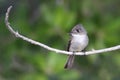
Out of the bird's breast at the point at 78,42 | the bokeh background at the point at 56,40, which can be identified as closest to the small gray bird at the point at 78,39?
the bird's breast at the point at 78,42

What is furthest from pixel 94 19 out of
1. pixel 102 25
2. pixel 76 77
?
pixel 76 77

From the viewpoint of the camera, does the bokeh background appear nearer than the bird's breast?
No

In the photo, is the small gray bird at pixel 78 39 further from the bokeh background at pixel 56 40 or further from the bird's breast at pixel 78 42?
the bokeh background at pixel 56 40

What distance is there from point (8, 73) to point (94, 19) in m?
1.33

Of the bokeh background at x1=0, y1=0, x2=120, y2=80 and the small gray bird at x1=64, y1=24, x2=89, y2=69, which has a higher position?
the small gray bird at x1=64, y1=24, x2=89, y2=69

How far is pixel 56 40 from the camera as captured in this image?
10.1 m

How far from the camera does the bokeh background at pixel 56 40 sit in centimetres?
992

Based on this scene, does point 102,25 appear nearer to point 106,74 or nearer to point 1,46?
point 106,74

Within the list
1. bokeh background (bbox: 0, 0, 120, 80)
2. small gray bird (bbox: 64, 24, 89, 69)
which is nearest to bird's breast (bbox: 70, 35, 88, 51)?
small gray bird (bbox: 64, 24, 89, 69)

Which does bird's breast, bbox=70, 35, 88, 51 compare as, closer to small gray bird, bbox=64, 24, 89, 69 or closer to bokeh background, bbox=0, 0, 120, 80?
small gray bird, bbox=64, 24, 89, 69

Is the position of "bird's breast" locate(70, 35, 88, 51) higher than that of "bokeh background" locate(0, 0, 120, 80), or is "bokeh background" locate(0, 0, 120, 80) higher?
"bird's breast" locate(70, 35, 88, 51)

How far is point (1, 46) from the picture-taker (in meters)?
10.4

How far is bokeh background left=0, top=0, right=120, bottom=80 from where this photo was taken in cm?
992

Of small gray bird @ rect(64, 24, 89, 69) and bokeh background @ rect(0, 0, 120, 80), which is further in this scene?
bokeh background @ rect(0, 0, 120, 80)
